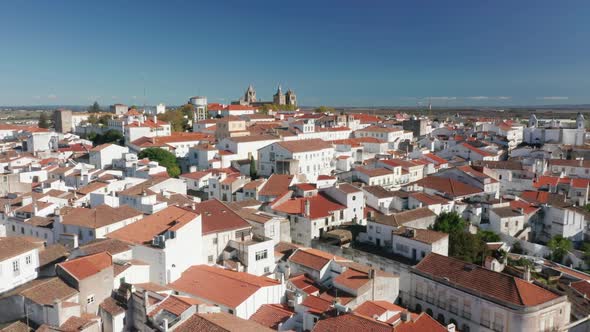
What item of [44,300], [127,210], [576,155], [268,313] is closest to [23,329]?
[44,300]

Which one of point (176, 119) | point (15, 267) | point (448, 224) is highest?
point (176, 119)

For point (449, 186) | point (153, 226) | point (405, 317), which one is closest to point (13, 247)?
point (153, 226)

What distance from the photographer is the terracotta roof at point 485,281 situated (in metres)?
21.2

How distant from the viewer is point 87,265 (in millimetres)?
19781

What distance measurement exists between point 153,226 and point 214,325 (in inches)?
375

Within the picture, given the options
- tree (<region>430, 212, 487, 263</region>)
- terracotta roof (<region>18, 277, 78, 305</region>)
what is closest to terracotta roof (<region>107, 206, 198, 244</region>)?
terracotta roof (<region>18, 277, 78, 305</region>)

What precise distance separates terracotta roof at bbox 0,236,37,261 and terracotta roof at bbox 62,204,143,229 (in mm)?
3745

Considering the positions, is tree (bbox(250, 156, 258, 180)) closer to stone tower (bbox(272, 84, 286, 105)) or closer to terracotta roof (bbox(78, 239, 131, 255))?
terracotta roof (bbox(78, 239, 131, 255))

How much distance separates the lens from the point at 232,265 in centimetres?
2522

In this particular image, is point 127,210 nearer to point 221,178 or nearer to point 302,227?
point 302,227

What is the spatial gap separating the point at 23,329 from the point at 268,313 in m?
9.54

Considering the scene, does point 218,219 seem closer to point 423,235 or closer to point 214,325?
point 214,325

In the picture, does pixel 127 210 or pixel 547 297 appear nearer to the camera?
pixel 547 297

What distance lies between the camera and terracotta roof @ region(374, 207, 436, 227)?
103 feet
